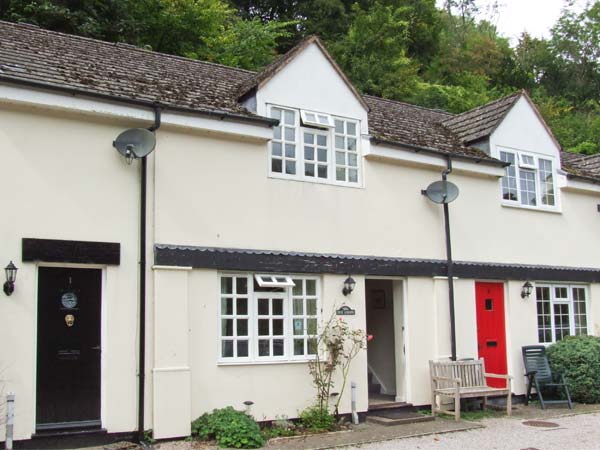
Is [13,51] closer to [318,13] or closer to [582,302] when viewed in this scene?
[582,302]

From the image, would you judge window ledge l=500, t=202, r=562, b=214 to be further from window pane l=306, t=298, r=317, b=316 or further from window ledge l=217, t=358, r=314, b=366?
window ledge l=217, t=358, r=314, b=366

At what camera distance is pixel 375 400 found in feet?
43.9

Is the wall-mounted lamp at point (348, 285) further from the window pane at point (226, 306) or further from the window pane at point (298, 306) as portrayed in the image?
the window pane at point (226, 306)

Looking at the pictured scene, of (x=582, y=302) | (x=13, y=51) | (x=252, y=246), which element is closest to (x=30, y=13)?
(x=13, y=51)

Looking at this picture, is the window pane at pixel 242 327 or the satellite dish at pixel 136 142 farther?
the window pane at pixel 242 327

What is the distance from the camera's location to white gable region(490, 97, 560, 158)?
15.6 meters

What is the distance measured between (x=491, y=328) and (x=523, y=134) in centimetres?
470

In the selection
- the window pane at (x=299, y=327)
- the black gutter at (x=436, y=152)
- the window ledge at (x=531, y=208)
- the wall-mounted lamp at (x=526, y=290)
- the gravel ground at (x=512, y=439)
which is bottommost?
the gravel ground at (x=512, y=439)

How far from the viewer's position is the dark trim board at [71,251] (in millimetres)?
9461

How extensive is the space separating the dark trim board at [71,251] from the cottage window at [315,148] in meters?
3.30

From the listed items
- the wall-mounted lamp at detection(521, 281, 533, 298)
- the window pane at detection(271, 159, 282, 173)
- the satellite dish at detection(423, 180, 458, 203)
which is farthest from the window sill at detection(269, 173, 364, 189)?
the wall-mounted lamp at detection(521, 281, 533, 298)

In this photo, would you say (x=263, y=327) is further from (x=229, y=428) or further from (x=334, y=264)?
(x=229, y=428)

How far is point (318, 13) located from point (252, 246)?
75.1 ft

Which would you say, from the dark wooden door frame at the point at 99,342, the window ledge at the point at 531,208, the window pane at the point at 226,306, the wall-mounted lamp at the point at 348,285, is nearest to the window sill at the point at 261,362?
the window pane at the point at 226,306
